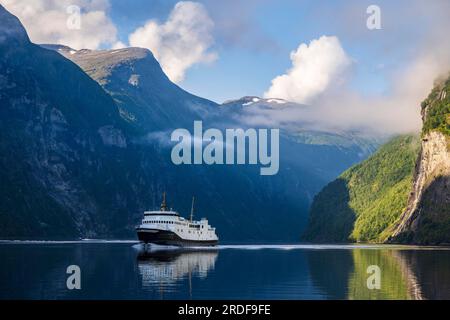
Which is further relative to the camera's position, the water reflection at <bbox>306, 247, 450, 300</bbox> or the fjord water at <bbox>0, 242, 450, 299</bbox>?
the fjord water at <bbox>0, 242, 450, 299</bbox>

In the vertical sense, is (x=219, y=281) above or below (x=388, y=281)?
below

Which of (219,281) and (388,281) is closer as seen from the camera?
(388,281)

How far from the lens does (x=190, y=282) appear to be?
98250 mm

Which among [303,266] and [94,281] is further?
[303,266]

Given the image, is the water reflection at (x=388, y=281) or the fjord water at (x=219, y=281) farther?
the fjord water at (x=219, y=281)
